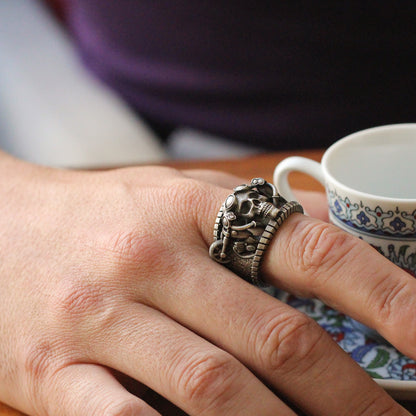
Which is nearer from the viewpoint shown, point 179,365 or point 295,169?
point 179,365

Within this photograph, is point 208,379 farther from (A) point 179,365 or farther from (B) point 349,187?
(B) point 349,187

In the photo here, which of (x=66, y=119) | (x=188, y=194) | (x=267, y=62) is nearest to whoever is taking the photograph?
(x=188, y=194)

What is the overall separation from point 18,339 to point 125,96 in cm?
75

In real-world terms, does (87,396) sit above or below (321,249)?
below

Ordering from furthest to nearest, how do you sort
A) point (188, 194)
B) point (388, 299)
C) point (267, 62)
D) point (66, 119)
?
1. point (66, 119)
2. point (267, 62)
3. point (188, 194)
4. point (388, 299)

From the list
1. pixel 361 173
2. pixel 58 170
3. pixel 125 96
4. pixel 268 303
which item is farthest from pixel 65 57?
pixel 268 303

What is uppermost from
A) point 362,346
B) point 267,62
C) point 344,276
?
point 267,62

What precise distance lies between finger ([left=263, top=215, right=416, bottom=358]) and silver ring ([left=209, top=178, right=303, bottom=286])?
1cm

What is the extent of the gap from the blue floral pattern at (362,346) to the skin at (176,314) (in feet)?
0.25

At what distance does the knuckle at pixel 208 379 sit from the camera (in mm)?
500

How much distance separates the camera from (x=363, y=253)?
526 mm

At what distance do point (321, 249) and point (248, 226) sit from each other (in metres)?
0.06

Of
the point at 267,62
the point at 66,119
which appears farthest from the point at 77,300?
the point at 66,119

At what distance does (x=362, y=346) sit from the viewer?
0.61 metres
